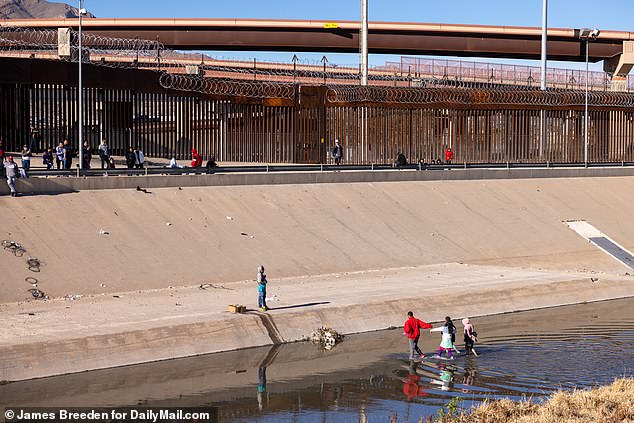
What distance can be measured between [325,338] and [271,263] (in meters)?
7.91

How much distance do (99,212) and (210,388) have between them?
44.6 feet

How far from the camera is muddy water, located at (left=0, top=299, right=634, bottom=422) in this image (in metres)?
19.8

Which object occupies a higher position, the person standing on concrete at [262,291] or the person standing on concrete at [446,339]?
the person standing on concrete at [262,291]

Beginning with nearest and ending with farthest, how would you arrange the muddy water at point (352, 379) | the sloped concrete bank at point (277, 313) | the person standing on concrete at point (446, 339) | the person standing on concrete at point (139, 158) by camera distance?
1. the muddy water at point (352, 379)
2. the sloped concrete bank at point (277, 313)
3. the person standing on concrete at point (446, 339)
4. the person standing on concrete at point (139, 158)

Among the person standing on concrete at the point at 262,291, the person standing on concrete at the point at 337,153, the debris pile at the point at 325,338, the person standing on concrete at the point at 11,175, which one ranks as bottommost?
the debris pile at the point at 325,338

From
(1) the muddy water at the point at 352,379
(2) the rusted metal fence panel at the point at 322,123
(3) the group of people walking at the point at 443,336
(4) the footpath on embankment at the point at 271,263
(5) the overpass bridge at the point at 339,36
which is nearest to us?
(1) the muddy water at the point at 352,379

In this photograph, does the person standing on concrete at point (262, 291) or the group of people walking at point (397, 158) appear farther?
the group of people walking at point (397, 158)

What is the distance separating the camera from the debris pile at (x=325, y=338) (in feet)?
84.0

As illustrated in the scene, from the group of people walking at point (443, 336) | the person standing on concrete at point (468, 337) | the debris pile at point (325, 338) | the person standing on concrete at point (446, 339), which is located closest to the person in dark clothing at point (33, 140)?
the debris pile at point (325, 338)

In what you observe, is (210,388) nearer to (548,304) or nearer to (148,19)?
(548,304)

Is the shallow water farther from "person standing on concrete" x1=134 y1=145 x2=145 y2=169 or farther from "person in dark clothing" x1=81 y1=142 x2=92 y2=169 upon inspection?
"person standing on concrete" x1=134 y1=145 x2=145 y2=169

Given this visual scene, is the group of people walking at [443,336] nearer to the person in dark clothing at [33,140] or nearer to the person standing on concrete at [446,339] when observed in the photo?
the person standing on concrete at [446,339]

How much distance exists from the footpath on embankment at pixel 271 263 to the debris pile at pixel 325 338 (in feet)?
1.23

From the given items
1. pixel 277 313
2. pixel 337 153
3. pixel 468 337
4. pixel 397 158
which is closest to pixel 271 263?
pixel 277 313
